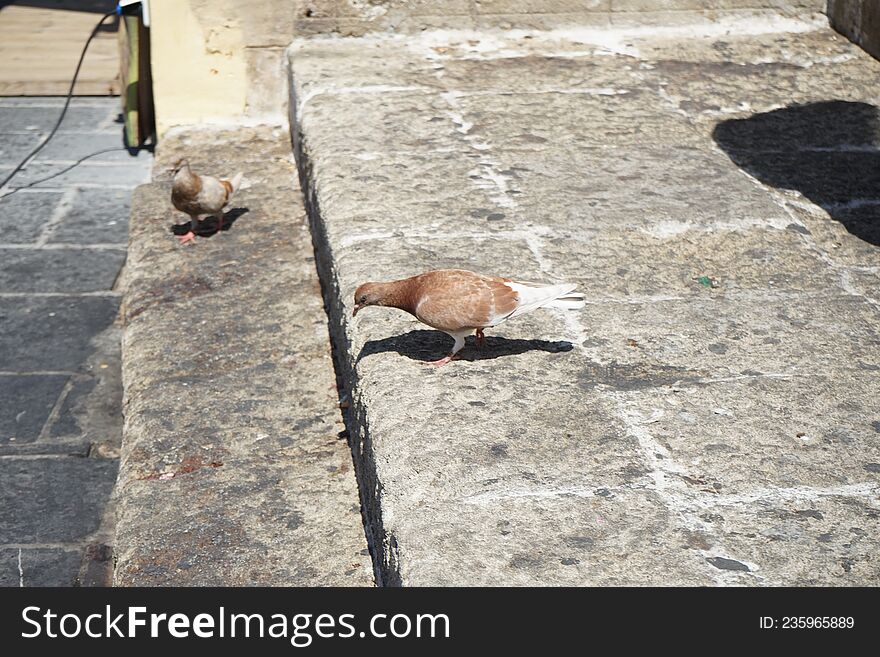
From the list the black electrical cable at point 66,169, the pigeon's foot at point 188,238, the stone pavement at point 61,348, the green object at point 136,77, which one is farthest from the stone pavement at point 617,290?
the black electrical cable at point 66,169

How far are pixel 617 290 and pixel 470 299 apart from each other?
2.47 feet

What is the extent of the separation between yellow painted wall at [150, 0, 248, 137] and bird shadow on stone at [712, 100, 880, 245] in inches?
99.9

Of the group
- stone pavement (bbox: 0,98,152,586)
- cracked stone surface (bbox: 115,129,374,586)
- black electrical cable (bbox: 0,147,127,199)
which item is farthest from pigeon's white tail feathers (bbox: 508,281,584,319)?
black electrical cable (bbox: 0,147,127,199)

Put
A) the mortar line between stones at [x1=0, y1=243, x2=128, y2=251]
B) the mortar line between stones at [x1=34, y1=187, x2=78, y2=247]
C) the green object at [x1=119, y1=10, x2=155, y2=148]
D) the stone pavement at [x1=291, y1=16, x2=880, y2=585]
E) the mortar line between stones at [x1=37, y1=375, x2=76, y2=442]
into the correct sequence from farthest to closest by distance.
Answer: the green object at [x1=119, y1=10, x2=155, y2=148] → the mortar line between stones at [x1=34, y1=187, x2=78, y2=247] → the mortar line between stones at [x1=0, y1=243, x2=128, y2=251] → the mortar line between stones at [x1=37, y1=375, x2=76, y2=442] → the stone pavement at [x1=291, y1=16, x2=880, y2=585]

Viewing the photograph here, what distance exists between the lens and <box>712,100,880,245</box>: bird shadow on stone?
4.42 m

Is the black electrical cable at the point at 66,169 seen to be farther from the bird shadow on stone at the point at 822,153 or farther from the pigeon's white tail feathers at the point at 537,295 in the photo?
the pigeon's white tail feathers at the point at 537,295

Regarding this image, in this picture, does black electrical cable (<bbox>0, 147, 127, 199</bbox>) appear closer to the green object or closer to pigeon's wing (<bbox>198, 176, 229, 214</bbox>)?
the green object

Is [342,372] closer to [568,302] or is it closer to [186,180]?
[568,302]

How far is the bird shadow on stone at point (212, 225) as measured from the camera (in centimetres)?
511

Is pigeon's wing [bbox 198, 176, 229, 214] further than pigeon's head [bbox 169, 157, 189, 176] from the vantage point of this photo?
No

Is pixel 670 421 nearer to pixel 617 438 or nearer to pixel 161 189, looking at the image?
pixel 617 438

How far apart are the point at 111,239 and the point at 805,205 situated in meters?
3.87

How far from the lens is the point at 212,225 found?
517cm

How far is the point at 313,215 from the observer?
471 cm
